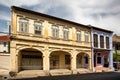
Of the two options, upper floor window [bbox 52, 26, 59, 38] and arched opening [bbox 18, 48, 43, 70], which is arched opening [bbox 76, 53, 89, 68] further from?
arched opening [bbox 18, 48, 43, 70]

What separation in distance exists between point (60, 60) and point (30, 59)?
600 cm

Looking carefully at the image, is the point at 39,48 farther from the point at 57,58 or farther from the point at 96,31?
the point at 96,31

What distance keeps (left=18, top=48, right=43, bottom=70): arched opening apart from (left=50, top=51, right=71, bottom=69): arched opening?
231cm

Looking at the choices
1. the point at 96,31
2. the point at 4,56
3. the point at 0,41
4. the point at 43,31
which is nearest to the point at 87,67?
the point at 96,31

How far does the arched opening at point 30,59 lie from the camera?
3021 cm

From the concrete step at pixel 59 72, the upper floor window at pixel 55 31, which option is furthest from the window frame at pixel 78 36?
the concrete step at pixel 59 72

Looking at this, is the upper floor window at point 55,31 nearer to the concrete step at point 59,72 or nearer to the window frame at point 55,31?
the window frame at point 55,31

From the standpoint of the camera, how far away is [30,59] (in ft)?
103

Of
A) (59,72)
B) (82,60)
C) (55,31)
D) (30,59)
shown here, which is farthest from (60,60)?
(82,60)

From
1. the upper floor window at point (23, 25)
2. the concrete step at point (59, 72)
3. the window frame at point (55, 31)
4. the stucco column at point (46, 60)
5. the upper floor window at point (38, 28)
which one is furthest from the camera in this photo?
the window frame at point (55, 31)

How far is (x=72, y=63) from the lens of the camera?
35.6 meters

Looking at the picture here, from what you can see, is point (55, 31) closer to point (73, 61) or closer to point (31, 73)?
point (73, 61)

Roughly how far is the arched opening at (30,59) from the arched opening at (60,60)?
2.31 m

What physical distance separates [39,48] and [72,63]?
25.3ft
